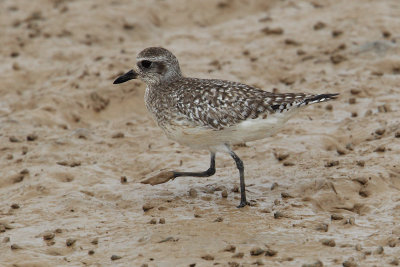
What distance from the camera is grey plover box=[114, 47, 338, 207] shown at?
8.14 m

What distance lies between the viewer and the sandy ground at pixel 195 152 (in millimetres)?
7129

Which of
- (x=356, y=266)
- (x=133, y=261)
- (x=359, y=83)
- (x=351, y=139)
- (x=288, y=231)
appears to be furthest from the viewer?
(x=359, y=83)

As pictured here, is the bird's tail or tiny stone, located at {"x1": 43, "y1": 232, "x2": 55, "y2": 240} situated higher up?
the bird's tail

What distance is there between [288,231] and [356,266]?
102 centimetres

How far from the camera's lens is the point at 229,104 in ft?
27.0

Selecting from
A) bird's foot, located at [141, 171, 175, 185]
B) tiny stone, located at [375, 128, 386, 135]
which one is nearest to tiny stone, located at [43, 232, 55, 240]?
bird's foot, located at [141, 171, 175, 185]

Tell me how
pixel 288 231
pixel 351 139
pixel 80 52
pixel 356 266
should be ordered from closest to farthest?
pixel 356 266 → pixel 288 231 → pixel 351 139 → pixel 80 52

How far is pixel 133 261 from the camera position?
22.2ft

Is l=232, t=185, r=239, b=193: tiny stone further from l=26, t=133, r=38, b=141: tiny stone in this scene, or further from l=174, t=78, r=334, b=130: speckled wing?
l=26, t=133, r=38, b=141: tiny stone

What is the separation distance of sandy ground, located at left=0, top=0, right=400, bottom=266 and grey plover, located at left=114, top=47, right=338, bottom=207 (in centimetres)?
70

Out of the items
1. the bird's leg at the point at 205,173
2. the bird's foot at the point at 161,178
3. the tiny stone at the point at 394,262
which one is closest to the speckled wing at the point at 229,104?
the bird's leg at the point at 205,173

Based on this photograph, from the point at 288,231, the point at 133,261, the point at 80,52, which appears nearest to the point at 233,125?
the point at 288,231

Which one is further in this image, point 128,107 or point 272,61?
point 272,61

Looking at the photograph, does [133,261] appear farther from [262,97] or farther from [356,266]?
[262,97]
